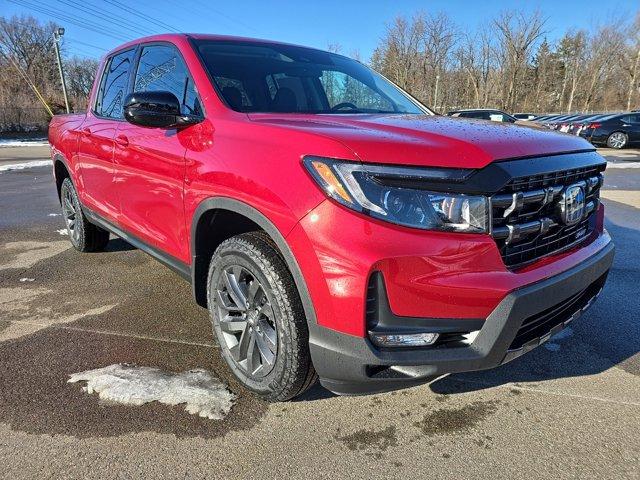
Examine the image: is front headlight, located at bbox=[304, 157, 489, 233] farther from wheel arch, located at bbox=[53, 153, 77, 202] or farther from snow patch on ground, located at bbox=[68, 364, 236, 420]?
wheel arch, located at bbox=[53, 153, 77, 202]

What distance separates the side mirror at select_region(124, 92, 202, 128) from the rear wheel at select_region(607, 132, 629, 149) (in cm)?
2089

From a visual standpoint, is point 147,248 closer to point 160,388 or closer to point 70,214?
point 160,388

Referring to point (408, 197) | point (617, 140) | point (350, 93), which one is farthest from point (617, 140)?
point (408, 197)

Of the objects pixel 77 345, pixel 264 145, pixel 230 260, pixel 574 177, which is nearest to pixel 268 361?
pixel 230 260

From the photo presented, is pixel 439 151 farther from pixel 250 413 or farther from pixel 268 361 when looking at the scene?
pixel 250 413

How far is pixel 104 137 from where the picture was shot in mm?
3553

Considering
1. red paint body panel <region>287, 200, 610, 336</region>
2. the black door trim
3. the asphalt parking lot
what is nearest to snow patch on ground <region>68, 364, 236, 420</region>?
the asphalt parking lot

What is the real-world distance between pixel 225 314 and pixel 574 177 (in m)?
1.87

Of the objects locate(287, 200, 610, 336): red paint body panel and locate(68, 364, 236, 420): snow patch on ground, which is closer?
locate(287, 200, 610, 336): red paint body panel

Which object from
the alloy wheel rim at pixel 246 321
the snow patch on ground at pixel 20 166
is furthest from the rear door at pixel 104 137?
the snow patch on ground at pixel 20 166

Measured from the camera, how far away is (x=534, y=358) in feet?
9.11

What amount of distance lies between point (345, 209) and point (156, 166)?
1535mm

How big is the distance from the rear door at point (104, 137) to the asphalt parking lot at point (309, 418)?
940 millimetres

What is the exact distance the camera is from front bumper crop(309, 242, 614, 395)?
1797 millimetres
